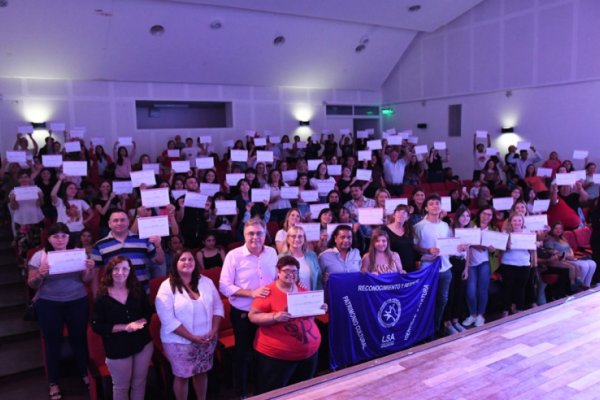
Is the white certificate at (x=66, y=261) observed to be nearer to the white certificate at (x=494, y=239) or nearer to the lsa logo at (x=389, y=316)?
the lsa logo at (x=389, y=316)

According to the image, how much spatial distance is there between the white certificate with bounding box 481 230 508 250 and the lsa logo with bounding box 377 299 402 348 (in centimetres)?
145

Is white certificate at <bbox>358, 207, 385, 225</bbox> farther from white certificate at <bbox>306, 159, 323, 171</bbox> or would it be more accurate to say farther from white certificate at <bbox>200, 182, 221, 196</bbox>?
white certificate at <bbox>306, 159, 323, 171</bbox>

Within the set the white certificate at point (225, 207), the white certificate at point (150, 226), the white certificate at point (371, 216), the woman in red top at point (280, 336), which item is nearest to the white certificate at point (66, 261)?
the white certificate at point (150, 226)

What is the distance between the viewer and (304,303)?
3260 mm

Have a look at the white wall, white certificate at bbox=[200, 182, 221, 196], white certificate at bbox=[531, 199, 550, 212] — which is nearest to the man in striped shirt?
white certificate at bbox=[200, 182, 221, 196]

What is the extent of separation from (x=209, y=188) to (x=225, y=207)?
0.83m

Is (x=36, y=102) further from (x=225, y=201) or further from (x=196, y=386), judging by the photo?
(x=196, y=386)

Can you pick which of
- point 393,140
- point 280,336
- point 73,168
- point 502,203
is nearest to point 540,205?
point 502,203

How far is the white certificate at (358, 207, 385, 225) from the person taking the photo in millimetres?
5441

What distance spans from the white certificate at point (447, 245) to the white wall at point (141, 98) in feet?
29.3

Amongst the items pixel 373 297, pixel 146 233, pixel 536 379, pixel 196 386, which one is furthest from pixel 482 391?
pixel 146 233

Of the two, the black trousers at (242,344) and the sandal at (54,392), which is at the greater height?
the black trousers at (242,344)

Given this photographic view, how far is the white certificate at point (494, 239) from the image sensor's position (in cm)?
524

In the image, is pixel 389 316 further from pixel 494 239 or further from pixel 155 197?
pixel 155 197
